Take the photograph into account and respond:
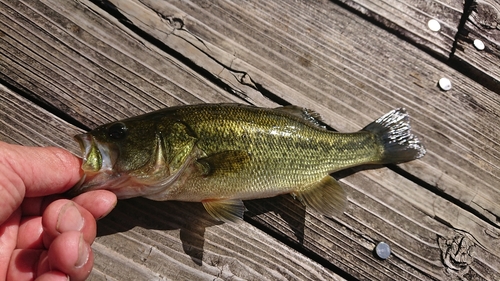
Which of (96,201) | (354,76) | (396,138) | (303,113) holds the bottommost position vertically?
(96,201)

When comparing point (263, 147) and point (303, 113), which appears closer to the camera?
point (263, 147)

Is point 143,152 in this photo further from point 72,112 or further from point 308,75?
point 308,75

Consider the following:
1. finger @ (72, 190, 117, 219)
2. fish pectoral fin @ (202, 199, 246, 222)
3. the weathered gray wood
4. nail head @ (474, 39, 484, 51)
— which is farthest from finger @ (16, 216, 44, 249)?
nail head @ (474, 39, 484, 51)

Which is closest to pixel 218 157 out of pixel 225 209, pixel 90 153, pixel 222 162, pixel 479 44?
pixel 222 162

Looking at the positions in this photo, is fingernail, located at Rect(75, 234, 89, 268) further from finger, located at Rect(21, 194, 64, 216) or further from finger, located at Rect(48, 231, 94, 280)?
finger, located at Rect(21, 194, 64, 216)

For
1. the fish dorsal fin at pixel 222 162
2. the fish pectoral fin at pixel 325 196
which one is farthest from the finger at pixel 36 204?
the fish pectoral fin at pixel 325 196

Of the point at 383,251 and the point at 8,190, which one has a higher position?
the point at 383,251

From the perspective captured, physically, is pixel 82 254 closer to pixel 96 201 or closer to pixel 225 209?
pixel 96 201
